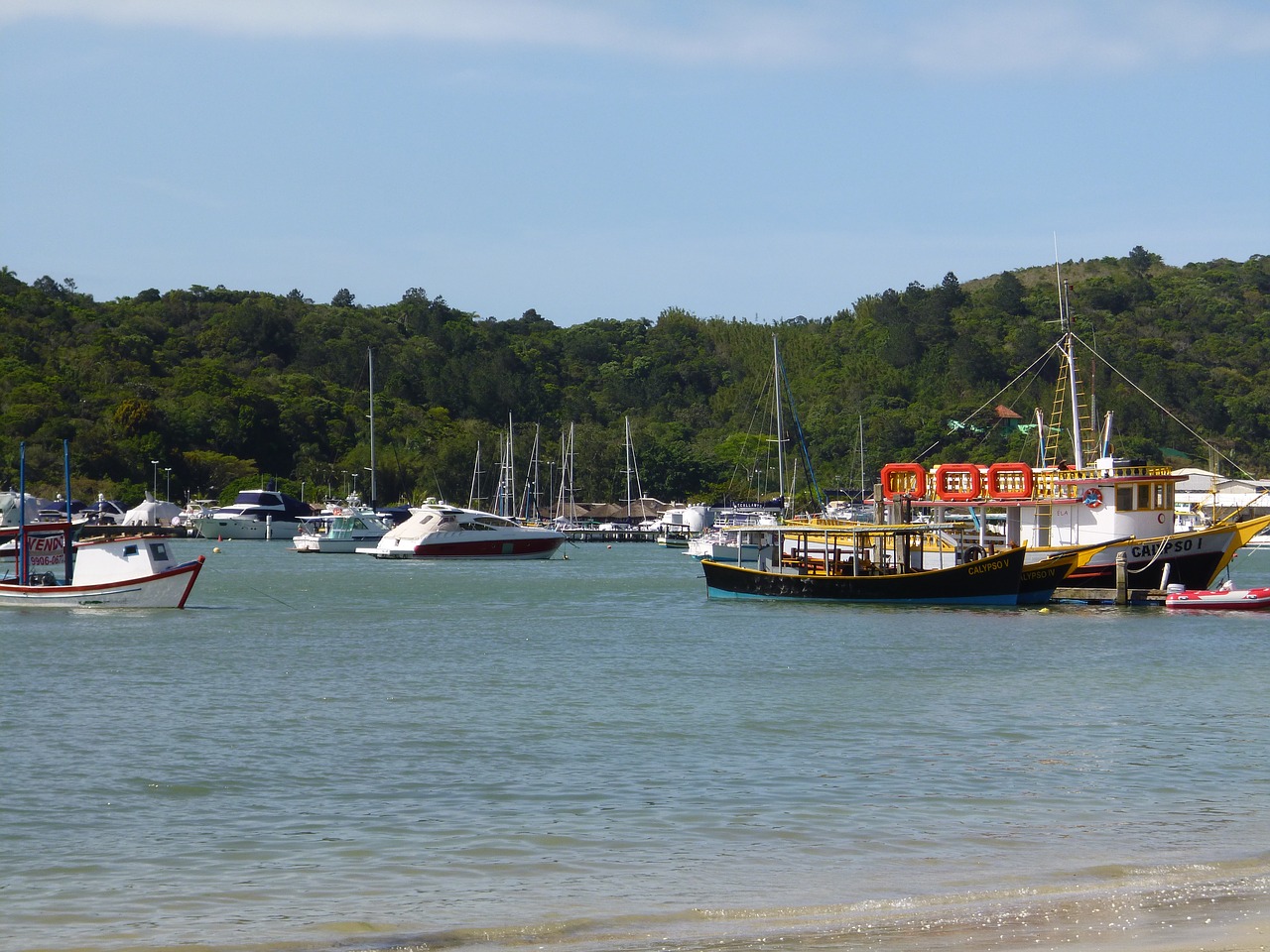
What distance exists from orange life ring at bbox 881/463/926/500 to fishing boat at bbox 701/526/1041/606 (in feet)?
5.57

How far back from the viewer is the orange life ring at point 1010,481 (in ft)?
167

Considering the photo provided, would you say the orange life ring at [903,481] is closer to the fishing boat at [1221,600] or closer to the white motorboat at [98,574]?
the fishing boat at [1221,600]

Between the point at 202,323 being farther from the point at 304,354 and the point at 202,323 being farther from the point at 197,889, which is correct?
the point at 197,889

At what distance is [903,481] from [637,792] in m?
35.9

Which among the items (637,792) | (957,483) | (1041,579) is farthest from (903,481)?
(637,792)

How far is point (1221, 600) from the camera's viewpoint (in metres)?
46.3

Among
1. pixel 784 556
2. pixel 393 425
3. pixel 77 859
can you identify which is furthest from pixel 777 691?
pixel 393 425

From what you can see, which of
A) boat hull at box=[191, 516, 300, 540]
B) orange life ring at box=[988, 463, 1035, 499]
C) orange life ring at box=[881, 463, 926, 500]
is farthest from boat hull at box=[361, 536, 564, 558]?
orange life ring at box=[988, 463, 1035, 499]

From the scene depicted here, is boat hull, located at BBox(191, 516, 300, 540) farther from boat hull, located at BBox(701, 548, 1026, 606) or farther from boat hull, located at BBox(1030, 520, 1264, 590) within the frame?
boat hull, located at BBox(1030, 520, 1264, 590)

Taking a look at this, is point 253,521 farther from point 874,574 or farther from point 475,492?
point 874,574

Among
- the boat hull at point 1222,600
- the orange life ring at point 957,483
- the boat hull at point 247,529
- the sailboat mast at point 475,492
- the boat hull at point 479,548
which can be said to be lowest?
the boat hull at point 1222,600

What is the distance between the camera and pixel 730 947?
12.2 metres

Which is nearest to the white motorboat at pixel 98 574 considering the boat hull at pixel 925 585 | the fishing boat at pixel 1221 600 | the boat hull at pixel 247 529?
the boat hull at pixel 925 585

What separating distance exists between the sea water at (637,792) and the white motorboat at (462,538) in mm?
50171
